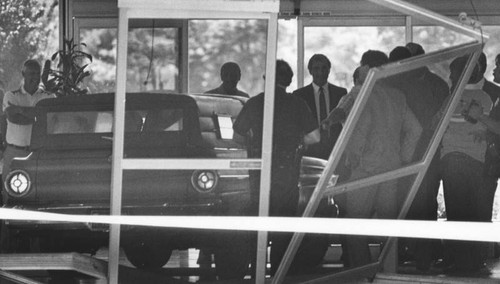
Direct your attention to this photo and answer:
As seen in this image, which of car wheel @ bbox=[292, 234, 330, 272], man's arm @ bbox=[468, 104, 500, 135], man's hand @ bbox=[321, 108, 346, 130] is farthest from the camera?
man's hand @ bbox=[321, 108, 346, 130]

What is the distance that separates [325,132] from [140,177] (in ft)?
7.30

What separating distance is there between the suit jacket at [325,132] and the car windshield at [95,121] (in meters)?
1.11

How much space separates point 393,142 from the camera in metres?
9.92

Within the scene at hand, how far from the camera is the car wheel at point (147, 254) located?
10.9 meters

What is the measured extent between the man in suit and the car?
0.29 m

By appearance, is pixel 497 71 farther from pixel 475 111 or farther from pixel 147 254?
pixel 147 254

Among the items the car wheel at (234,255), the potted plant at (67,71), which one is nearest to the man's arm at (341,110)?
the car wheel at (234,255)

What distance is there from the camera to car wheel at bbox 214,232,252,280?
10375 mm

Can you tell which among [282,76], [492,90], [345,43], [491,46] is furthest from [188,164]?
[491,46]

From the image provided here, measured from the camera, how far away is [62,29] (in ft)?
38.2

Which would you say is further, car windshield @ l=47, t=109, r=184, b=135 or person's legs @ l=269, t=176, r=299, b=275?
car windshield @ l=47, t=109, r=184, b=135

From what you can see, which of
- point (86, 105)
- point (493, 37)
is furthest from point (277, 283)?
point (493, 37)

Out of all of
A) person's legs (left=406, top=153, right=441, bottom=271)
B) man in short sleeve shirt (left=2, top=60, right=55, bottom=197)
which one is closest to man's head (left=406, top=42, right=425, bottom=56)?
person's legs (left=406, top=153, right=441, bottom=271)

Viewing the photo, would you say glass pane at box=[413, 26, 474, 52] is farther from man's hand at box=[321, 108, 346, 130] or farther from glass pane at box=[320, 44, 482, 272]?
glass pane at box=[320, 44, 482, 272]
